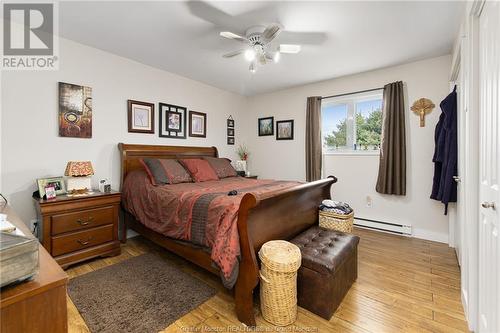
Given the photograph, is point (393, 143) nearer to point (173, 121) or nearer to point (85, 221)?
point (173, 121)

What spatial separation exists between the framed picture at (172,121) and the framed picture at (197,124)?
14 cm

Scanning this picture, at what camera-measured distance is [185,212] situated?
84.7 inches

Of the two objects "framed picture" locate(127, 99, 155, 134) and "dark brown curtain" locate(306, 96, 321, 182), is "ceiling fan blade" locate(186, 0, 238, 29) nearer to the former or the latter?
"framed picture" locate(127, 99, 155, 134)

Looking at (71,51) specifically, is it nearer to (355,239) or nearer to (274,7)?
(274,7)

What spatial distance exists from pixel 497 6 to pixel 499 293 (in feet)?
4.43

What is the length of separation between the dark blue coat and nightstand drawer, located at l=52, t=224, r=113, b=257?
12.4ft

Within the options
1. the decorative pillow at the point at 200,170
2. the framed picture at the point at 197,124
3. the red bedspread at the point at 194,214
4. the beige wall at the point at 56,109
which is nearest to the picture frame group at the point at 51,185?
the beige wall at the point at 56,109

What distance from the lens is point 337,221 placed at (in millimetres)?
2619

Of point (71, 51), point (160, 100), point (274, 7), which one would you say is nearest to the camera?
point (274, 7)

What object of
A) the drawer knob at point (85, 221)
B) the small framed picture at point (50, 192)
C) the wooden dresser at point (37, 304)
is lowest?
the drawer knob at point (85, 221)

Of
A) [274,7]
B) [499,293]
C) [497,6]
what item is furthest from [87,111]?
[499,293]

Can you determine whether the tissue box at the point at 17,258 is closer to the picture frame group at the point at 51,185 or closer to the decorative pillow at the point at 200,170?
the picture frame group at the point at 51,185

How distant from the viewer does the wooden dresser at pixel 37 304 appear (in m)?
0.65

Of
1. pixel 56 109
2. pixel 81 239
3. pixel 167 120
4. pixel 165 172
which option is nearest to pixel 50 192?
pixel 81 239
